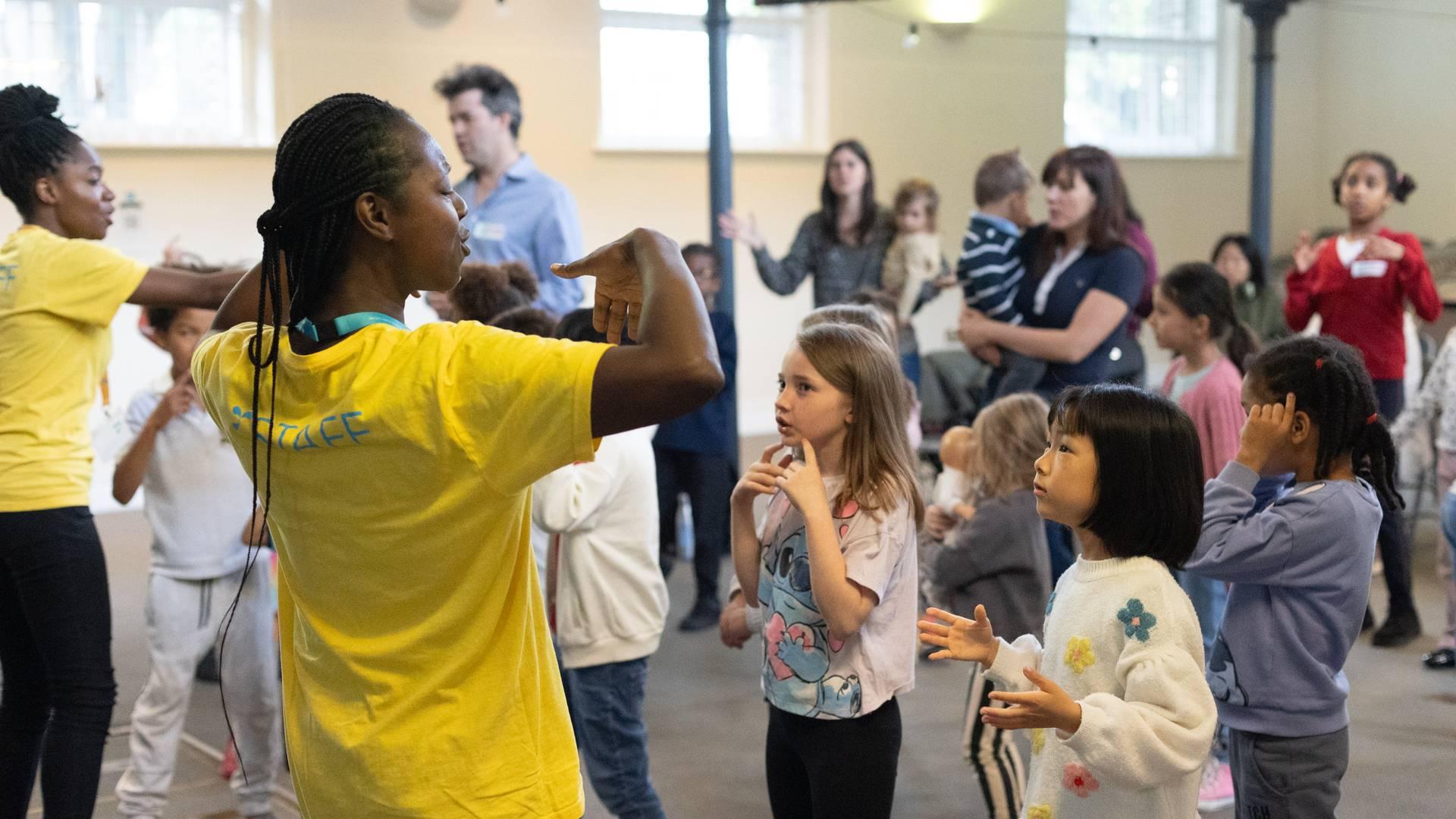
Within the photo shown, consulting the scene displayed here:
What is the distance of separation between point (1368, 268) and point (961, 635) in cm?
368

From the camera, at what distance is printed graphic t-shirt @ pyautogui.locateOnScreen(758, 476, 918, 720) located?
2.09 metres

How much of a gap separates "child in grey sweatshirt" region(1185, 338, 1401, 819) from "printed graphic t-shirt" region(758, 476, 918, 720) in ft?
1.54

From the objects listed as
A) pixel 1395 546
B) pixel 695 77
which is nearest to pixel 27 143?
pixel 1395 546

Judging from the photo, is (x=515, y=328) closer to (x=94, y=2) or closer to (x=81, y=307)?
(x=81, y=307)

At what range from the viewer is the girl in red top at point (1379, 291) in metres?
4.64

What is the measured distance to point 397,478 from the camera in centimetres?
127

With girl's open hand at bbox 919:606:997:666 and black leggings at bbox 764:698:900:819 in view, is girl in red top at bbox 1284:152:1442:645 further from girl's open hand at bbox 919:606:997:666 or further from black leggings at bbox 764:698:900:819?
girl's open hand at bbox 919:606:997:666

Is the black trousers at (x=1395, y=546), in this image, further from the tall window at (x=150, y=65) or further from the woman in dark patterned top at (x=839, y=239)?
the tall window at (x=150, y=65)

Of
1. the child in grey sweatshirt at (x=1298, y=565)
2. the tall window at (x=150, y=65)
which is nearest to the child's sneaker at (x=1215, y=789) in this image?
the child in grey sweatshirt at (x=1298, y=565)

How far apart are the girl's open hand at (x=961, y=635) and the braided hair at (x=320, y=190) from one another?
2.70 ft

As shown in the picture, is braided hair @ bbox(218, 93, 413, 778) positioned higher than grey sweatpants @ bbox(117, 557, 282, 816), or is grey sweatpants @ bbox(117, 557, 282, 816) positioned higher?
braided hair @ bbox(218, 93, 413, 778)

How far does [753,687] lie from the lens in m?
4.23

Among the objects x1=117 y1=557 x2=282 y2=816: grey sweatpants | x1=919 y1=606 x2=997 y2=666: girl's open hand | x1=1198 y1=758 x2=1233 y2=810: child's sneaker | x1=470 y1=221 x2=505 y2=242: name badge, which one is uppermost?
x1=470 y1=221 x2=505 y2=242: name badge

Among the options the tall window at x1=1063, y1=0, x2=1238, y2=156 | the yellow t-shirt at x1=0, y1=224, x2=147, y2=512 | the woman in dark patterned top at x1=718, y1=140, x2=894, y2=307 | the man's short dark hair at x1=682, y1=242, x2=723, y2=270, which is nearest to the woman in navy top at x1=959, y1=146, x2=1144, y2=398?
the woman in dark patterned top at x1=718, y1=140, x2=894, y2=307
